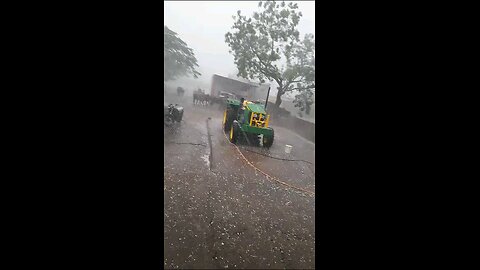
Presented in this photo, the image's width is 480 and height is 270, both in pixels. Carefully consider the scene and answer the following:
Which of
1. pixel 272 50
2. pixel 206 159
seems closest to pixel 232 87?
pixel 272 50

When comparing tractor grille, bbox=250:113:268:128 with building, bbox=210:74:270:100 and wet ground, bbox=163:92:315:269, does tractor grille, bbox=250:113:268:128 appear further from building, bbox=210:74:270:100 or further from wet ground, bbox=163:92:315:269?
building, bbox=210:74:270:100

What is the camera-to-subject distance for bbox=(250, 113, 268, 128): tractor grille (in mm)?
8250

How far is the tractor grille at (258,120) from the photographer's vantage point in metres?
8.25

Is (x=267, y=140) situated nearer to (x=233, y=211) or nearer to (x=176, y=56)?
(x=233, y=211)

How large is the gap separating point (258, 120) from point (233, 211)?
460 centimetres

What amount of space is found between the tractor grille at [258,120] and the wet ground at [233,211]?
122 cm

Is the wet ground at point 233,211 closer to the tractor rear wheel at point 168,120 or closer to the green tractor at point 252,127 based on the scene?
the green tractor at point 252,127

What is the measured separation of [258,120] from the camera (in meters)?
8.30

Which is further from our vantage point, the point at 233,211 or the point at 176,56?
the point at 176,56

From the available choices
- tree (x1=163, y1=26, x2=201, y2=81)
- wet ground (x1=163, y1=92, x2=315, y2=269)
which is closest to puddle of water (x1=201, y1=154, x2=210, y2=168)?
wet ground (x1=163, y1=92, x2=315, y2=269)
